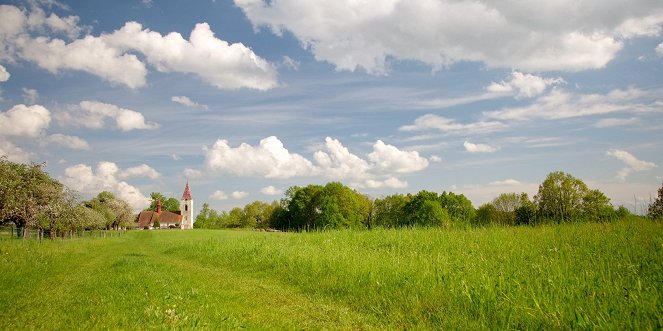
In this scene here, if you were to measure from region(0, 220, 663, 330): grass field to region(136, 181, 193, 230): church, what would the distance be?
140 m

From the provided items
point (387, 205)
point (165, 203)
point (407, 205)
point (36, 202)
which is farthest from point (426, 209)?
point (165, 203)

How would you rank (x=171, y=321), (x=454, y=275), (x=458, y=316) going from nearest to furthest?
(x=171, y=321) → (x=458, y=316) → (x=454, y=275)

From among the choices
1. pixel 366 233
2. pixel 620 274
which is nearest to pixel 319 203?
pixel 366 233

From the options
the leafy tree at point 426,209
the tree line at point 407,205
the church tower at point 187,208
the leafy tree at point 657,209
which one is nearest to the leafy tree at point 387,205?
the tree line at point 407,205

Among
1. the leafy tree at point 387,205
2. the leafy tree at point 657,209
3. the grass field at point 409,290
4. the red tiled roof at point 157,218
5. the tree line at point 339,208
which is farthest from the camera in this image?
the red tiled roof at point 157,218

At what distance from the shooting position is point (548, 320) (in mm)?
6938

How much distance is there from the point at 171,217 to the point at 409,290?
162101 mm

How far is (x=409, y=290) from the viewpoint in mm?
10258

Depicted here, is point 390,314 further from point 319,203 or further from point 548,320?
point 319,203

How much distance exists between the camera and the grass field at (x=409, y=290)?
7.51m

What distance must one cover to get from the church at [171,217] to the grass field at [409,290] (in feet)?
460

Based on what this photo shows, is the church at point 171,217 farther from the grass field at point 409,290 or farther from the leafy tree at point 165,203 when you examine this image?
the grass field at point 409,290

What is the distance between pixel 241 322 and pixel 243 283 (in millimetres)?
5793

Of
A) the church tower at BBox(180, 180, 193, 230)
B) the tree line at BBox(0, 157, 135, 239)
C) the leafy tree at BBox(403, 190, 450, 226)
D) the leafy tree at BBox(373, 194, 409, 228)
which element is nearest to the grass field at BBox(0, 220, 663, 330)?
the tree line at BBox(0, 157, 135, 239)
